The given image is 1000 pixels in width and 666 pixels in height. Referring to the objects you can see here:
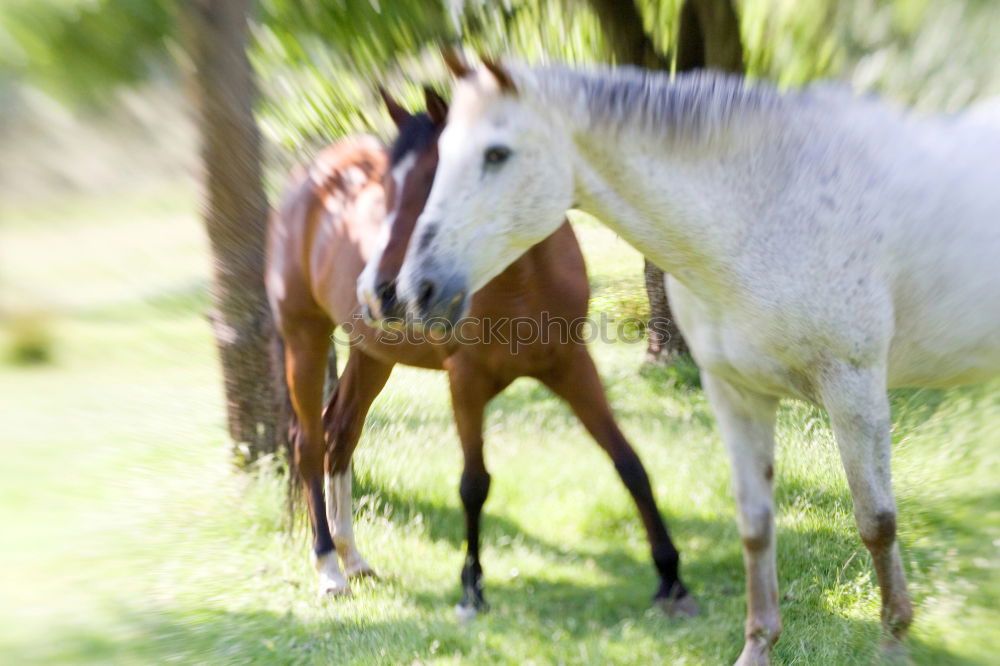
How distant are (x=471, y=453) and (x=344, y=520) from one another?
37.0 inches

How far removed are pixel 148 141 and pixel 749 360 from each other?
8.09 ft

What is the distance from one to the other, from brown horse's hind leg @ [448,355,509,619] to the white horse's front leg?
25.5 inches

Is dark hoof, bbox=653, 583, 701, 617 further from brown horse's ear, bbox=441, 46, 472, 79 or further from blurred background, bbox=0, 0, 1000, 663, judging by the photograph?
brown horse's ear, bbox=441, 46, 472, 79

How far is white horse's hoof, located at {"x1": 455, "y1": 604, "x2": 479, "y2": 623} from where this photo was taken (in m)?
3.33

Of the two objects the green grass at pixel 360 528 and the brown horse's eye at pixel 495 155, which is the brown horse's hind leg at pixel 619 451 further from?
the brown horse's eye at pixel 495 155

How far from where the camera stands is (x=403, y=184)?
2.85 meters

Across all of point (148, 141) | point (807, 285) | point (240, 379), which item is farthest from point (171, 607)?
point (807, 285)

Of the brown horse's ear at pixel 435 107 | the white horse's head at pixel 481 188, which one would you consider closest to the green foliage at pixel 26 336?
the white horse's head at pixel 481 188

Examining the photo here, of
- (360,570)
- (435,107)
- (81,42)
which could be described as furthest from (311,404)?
(81,42)

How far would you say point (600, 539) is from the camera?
4047 millimetres

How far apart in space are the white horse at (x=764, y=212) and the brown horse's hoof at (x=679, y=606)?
0.93 m

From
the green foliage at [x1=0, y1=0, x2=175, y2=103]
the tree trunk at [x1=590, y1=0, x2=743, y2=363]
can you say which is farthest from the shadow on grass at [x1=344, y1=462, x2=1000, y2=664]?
the green foliage at [x1=0, y1=0, x2=175, y2=103]

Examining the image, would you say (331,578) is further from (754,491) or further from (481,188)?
(481,188)

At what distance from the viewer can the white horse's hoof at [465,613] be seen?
3.33 meters
